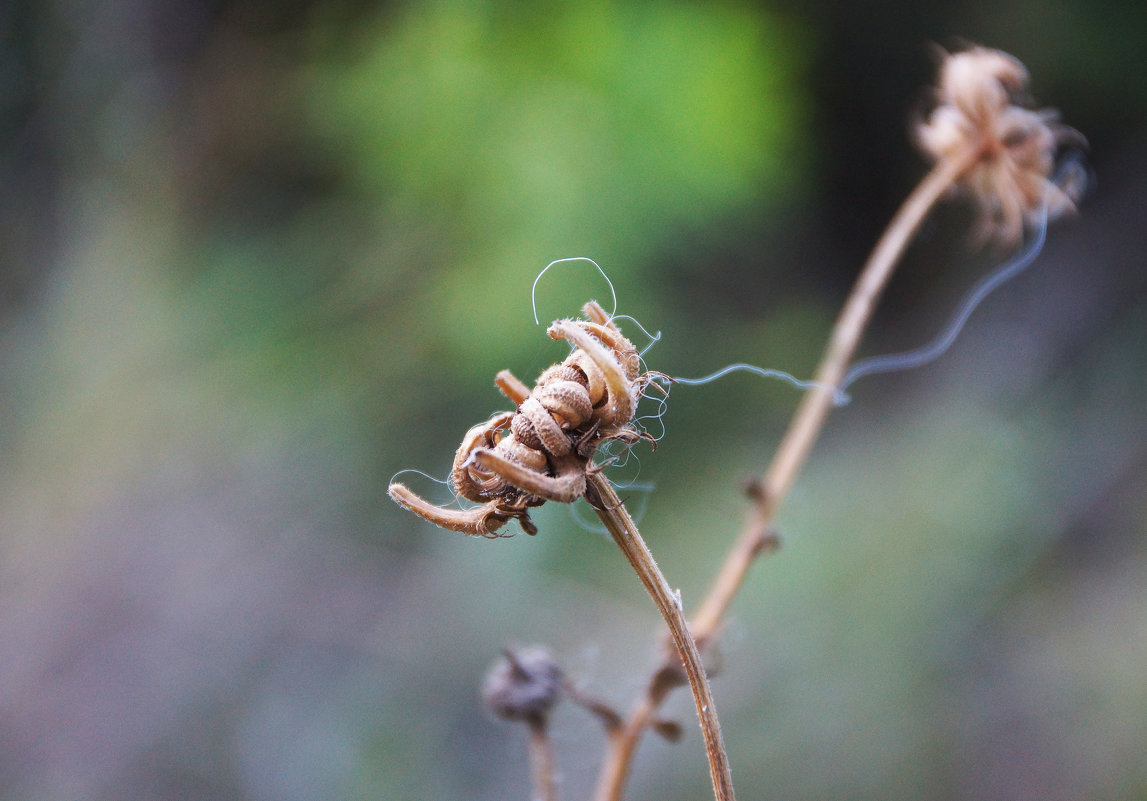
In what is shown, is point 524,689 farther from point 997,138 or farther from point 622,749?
point 997,138

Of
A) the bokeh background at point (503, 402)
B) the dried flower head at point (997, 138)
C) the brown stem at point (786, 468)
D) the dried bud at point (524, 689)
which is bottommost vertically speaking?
the dried bud at point (524, 689)

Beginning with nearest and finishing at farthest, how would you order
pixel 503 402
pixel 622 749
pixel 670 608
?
pixel 670 608
pixel 622 749
pixel 503 402

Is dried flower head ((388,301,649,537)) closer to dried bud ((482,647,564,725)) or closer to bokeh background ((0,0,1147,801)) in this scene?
dried bud ((482,647,564,725))

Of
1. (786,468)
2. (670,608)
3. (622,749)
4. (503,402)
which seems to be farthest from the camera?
(503,402)

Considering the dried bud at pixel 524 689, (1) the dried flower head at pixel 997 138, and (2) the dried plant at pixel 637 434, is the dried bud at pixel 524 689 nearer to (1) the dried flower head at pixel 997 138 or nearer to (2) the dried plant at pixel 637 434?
(2) the dried plant at pixel 637 434

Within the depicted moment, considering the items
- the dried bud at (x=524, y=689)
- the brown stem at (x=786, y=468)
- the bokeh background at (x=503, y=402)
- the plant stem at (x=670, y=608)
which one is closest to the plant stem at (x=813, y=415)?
the brown stem at (x=786, y=468)

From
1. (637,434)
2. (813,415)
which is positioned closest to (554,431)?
(637,434)

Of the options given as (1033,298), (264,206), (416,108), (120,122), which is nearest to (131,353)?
(264,206)
